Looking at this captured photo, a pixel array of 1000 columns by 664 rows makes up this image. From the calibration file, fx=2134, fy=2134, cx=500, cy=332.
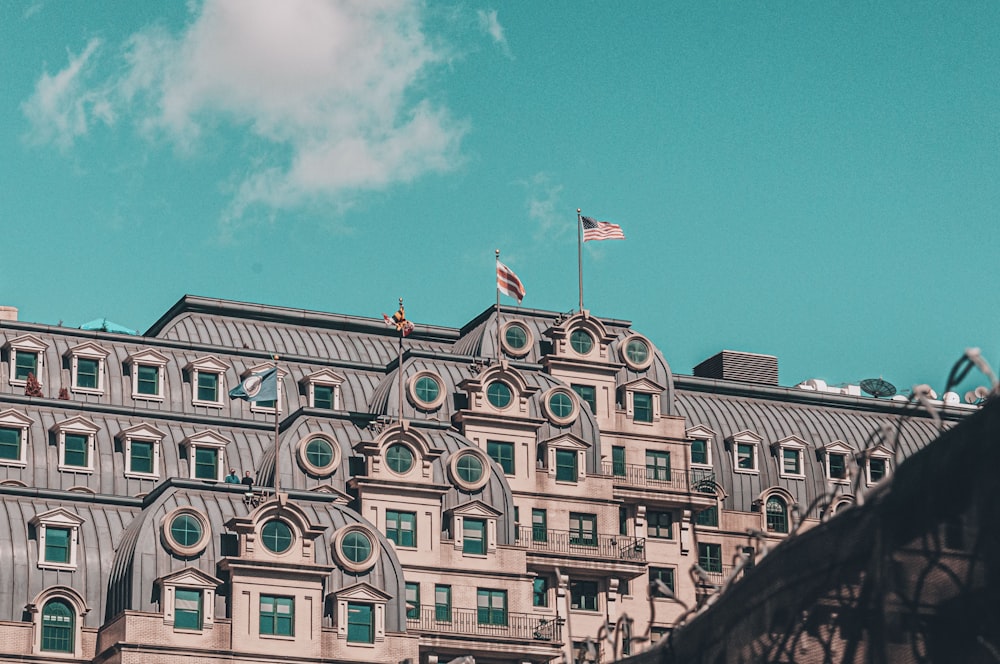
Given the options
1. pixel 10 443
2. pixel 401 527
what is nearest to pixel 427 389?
pixel 401 527

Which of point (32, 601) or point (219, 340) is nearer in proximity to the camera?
point (32, 601)

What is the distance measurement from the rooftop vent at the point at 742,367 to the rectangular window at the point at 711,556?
56.2 feet

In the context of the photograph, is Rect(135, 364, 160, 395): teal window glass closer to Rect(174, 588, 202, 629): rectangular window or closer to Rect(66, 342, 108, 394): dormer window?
Rect(66, 342, 108, 394): dormer window

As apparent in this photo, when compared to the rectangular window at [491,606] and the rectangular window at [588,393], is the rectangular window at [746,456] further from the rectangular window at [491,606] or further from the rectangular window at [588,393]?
the rectangular window at [491,606]

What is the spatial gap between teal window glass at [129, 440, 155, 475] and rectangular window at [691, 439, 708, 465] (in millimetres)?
31479

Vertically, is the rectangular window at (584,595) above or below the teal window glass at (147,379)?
below

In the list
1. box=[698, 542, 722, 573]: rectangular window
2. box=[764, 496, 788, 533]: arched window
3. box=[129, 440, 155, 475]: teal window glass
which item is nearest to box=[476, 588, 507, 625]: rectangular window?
box=[698, 542, 722, 573]: rectangular window

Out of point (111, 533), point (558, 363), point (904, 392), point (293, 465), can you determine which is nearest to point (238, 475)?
point (293, 465)

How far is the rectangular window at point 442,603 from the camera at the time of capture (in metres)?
105

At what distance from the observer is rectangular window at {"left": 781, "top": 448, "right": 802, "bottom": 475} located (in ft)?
408

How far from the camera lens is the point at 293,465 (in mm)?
107312

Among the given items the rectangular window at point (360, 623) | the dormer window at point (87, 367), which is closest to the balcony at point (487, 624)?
the rectangular window at point (360, 623)

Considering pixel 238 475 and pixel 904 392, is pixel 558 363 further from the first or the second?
pixel 904 392

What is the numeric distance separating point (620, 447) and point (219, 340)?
23393 mm
